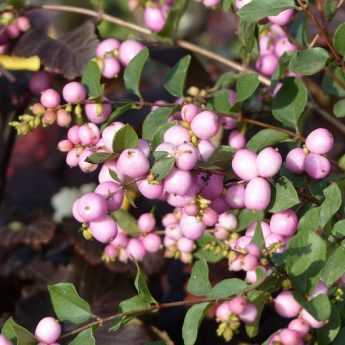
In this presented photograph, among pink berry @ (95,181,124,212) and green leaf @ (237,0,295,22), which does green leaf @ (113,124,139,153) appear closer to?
pink berry @ (95,181,124,212)

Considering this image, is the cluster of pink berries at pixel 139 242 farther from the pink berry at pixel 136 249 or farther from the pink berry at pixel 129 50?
the pink berry at pixel 129 50

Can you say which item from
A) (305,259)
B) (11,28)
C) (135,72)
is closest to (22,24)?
(11,28)

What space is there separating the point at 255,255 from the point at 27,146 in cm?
137

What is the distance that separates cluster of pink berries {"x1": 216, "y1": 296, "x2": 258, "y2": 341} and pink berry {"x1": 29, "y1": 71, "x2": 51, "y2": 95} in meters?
0.51

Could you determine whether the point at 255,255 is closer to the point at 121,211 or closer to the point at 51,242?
the point at 121,211

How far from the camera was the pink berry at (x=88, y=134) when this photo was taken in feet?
2.69

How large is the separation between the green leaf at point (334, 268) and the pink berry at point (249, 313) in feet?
0.23

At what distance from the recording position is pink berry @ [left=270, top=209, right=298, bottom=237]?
2.53ft

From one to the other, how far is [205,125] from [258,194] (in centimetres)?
9

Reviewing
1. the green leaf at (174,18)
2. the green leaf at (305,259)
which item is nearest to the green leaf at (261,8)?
the green leaf at (305,259)

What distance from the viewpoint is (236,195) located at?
0.79m

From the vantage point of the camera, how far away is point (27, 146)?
6.78 ft

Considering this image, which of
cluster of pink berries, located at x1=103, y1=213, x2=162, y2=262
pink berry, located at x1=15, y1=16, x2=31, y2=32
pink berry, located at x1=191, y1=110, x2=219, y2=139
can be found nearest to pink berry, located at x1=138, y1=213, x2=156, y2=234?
cluster of pink berries, located at x1=103, y1=213, x2=162, y2=262

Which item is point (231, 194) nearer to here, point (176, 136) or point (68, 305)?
point (176, 136)
